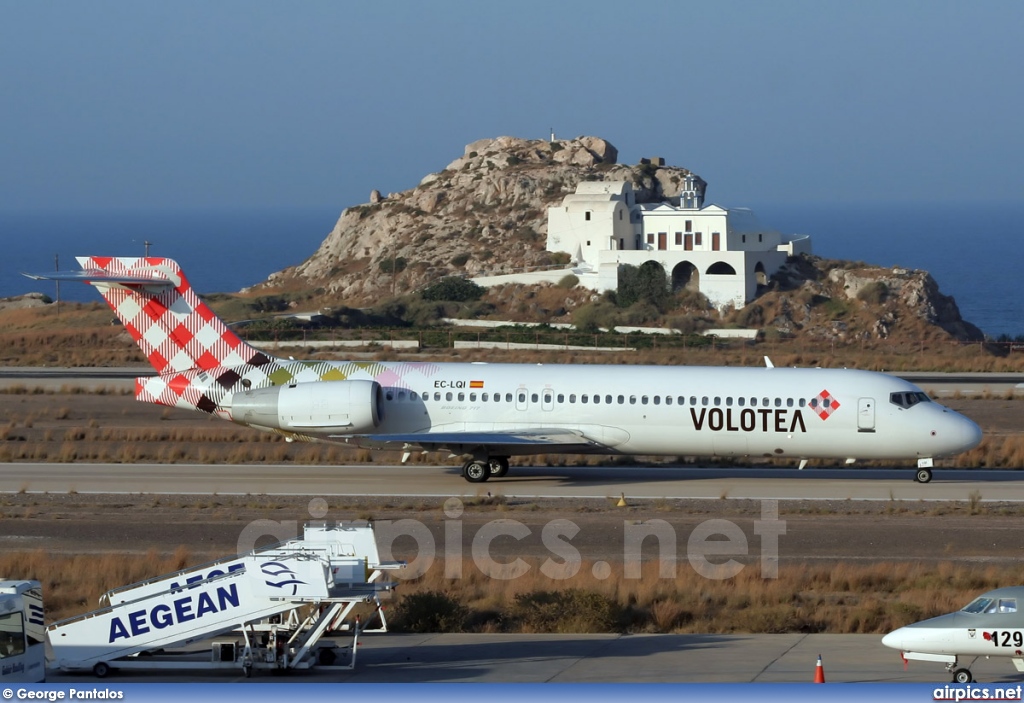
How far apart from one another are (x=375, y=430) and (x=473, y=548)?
7619 millimetres

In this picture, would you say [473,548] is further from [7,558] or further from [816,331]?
[816,331]

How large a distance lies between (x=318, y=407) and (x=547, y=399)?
5.20 m

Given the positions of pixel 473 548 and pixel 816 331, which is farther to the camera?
pixel 816 331

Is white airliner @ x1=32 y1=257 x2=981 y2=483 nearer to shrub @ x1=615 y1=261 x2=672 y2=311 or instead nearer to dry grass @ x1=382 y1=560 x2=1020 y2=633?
dry grass @ x1=382 y1=560 x2=1020 y2=633

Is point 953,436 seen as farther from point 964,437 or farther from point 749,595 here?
point 749,595

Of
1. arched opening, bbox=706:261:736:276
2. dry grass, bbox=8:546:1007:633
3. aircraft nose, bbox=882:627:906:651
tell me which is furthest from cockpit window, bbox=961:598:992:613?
arched opening, bbox=706:261:736:276

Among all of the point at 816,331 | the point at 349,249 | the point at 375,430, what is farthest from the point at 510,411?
the point at 349,249

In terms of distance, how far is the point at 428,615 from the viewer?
19016mm

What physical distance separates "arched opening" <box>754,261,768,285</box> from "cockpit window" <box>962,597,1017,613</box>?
83522 millimetres

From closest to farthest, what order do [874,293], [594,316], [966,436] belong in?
[966,436], [594,316], [874,293]

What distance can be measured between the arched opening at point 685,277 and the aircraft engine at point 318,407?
65887mm

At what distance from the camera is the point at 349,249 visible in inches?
5025

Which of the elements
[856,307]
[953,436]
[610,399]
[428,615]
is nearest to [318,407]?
[610,399]

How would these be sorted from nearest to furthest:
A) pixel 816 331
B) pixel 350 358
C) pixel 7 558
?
pixel 7 558 < pixel 350 358 < pixel 816 331
